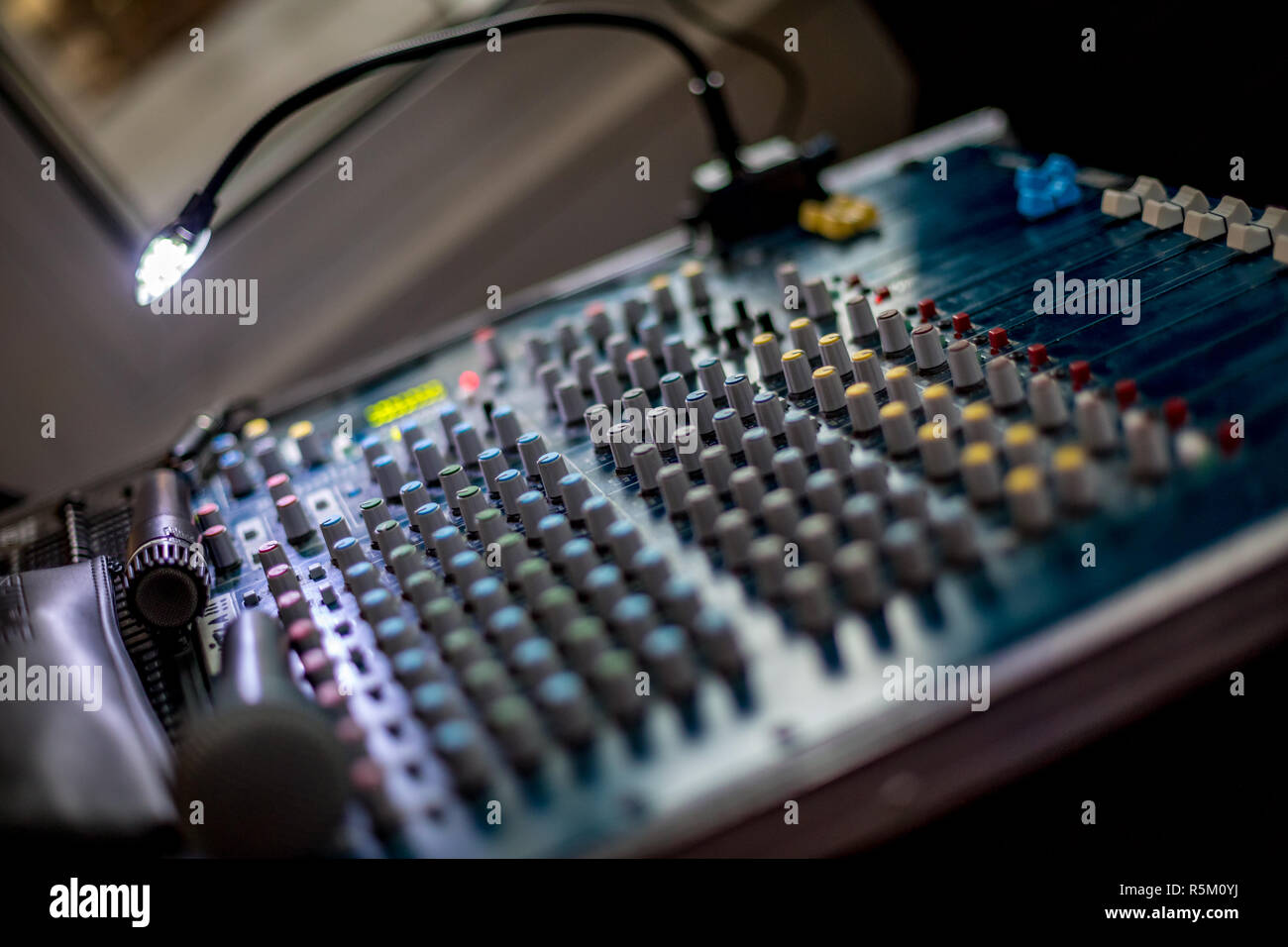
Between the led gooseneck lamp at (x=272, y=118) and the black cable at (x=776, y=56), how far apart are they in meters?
0.74

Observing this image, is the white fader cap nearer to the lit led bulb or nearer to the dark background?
the dark background

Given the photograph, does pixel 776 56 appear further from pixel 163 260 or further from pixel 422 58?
pixel 163 260

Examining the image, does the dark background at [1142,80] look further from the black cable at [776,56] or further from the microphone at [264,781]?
the microphone at [264,781]

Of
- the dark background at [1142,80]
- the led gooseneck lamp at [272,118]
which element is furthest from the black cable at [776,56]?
the led gooseneck lamp at [272,118]

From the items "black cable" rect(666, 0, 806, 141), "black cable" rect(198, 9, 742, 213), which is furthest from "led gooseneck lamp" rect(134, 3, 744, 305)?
"black cable" rect(666, 0, 806, 141)

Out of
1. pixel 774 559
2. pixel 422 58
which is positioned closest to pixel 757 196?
pixel 422 58

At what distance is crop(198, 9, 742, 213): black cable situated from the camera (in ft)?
3.90

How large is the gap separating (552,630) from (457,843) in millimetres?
162

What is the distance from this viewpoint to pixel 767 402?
3.14 feet

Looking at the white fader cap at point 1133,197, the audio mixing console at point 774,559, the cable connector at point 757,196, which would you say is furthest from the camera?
the cable connector at point 757,196

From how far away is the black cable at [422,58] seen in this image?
1189 mm

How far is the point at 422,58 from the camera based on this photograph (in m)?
1.29

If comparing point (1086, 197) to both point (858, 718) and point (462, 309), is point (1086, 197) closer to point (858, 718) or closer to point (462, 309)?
point (858, 718)

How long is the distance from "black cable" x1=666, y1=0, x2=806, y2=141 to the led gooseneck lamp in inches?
29.0
